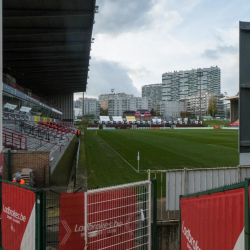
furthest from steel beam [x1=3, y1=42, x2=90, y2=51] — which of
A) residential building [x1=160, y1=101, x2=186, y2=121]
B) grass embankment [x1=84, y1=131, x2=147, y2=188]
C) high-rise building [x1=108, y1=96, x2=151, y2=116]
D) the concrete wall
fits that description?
high-rise building [x1=108, y1=96, x2=151, y2=116]

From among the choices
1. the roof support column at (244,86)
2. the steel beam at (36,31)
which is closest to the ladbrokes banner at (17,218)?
the roof support column at (244,86)

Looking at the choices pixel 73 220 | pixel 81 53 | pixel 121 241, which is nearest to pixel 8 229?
pixel 73 220

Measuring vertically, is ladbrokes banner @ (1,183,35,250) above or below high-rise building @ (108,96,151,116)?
below

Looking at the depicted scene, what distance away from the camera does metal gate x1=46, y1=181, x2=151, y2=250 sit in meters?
3.82

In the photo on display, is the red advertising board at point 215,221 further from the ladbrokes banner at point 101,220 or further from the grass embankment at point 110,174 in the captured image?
the grass embankment at point 110,174

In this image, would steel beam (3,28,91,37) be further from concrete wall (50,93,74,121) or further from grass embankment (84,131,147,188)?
concrete wall (50,93,74,121)

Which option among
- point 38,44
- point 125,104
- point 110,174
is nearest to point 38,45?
point 38,44

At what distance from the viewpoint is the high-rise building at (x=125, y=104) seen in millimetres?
195750

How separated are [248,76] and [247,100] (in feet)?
1.44

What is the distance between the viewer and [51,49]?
23797 millimetres

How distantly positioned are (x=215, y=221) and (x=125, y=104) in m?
196

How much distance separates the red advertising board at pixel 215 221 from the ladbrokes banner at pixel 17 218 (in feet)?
8.08

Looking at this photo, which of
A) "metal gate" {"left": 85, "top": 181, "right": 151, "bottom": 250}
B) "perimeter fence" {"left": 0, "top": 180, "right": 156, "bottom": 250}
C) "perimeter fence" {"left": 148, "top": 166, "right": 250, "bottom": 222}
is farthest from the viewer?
"perimeter fence" {"left": 148, "top": 166, "right": 250, "bottom": 222}

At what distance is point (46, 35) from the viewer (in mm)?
20016
